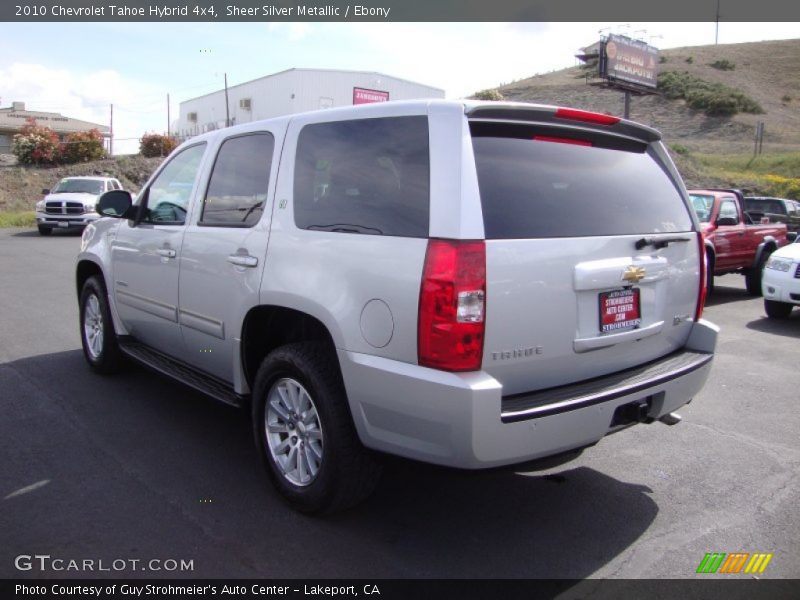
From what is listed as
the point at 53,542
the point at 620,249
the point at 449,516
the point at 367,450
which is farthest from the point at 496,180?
the point at 53,542

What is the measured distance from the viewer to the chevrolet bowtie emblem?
3371 millimetres

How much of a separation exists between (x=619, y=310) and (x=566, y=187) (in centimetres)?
66

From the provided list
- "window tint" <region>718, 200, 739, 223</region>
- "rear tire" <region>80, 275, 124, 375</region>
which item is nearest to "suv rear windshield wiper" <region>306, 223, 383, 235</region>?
"rear tire" <region>80, 275, 124, 375</region>

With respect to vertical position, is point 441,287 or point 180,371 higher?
point 441,287

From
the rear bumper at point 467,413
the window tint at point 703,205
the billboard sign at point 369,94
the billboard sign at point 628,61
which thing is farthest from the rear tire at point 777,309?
the billboard sign at point 369,94

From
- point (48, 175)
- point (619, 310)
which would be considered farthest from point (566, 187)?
point (48, 175)

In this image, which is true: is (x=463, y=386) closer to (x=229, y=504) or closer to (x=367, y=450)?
(x=367, y=450)

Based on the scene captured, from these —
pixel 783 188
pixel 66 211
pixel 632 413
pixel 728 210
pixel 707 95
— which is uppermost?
pixel 707 95

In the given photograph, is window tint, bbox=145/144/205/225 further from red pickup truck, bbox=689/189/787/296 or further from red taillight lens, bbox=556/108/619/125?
red pickup truck, bbox=689/189/787/296

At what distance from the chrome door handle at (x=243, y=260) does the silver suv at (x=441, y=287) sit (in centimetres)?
2

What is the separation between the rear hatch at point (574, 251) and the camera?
9.81 ft

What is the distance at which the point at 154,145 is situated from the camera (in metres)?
39.4

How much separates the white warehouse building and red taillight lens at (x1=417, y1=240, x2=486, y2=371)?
32.7 metres

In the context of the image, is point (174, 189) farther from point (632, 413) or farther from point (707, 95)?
point (707, 95)
